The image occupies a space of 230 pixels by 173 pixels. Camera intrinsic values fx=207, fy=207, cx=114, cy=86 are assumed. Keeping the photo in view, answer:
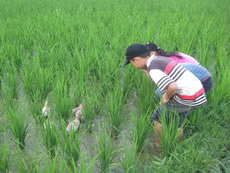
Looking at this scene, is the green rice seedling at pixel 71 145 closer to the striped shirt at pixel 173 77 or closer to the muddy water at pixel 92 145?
the muddy water at pixel 92 145

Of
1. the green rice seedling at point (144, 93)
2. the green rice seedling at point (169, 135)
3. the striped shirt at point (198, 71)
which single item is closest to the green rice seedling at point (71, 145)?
the green rice seedling at point (169, 135)

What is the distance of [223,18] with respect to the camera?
3971mm

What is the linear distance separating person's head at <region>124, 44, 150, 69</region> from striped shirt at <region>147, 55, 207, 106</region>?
56 millimetres

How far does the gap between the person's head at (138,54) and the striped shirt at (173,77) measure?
56 mm

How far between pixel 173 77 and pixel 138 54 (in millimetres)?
262

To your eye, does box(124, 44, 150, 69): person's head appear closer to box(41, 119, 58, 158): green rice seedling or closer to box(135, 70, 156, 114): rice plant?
box(135, 70, 156, 114): rice plant

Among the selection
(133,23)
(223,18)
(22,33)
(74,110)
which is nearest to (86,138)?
(74,110)

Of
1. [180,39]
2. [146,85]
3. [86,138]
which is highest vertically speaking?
[180,39]

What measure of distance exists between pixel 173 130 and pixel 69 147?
0.63 meters

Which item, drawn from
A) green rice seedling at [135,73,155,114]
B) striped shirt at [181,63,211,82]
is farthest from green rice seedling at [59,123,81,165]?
striped shirt at [181,63,211,82]

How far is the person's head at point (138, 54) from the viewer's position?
1.31 meters

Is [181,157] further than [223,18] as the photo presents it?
No

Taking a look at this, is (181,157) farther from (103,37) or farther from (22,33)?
(22,33)

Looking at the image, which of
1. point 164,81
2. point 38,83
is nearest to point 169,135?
point 164,81
